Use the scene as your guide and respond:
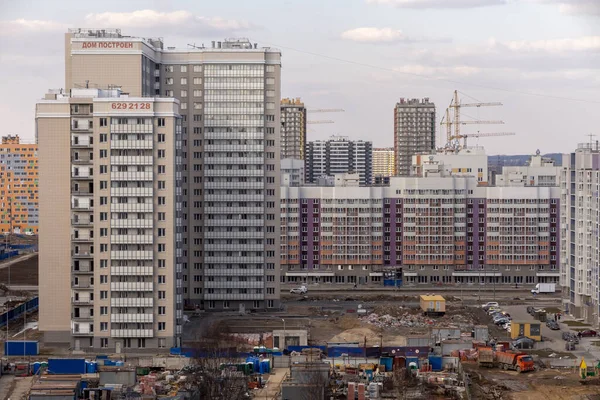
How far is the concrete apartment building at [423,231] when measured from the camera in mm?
108312

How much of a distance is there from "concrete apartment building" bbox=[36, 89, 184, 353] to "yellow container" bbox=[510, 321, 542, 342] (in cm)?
2094

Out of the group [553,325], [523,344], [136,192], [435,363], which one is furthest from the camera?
[553,325]

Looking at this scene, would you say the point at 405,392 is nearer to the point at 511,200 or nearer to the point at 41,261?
the point at 41,261

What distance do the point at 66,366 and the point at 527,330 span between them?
28829 mm

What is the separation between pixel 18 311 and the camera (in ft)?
274

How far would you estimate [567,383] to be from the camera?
193ft

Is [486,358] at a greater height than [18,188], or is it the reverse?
[18,188]

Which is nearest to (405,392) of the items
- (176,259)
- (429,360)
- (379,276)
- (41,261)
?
(429,360)

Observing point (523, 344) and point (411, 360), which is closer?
point (411, 360)

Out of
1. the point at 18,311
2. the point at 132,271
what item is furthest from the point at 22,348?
the point at 18,311

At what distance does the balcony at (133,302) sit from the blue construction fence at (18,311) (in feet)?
41.4

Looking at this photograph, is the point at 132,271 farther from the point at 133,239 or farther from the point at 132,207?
the point at 132,207

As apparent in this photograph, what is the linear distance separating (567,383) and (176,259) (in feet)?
73.4

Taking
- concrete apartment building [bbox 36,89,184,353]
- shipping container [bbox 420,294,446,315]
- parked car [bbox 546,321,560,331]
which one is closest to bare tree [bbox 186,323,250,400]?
concrete apartment building [bbox 36,89,184,353]
